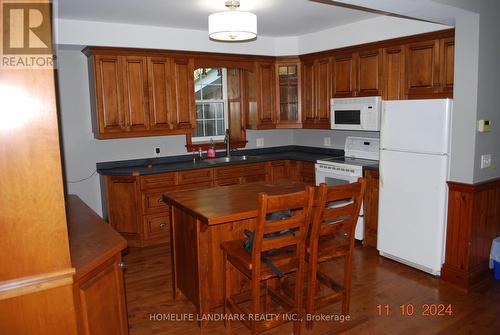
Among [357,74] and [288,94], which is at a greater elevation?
[357,74]

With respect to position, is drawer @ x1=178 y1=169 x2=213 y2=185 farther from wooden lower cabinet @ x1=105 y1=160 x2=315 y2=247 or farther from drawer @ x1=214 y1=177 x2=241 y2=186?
drawer @ x1=214 y1=177 x2=241 y2=186

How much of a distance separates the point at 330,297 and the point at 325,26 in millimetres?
3305

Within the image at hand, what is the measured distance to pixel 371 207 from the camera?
4199 millimetres

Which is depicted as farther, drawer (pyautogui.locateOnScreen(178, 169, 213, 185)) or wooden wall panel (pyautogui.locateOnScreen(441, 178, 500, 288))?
drawer (pyautogui.locateOnScreen(178, 169, 213, 185))

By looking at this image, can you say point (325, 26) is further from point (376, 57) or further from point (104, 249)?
point (104, 249)

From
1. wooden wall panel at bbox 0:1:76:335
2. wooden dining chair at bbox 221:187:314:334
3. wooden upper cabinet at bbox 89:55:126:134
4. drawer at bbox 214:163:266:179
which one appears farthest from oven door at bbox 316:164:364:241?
wooden wall panel at bbox 0:1:76:335

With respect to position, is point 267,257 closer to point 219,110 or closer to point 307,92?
point 307,92

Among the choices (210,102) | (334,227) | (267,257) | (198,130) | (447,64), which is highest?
(447,64)

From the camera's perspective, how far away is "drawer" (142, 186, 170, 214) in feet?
14.5

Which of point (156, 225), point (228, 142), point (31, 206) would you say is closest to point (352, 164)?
point (228, 142)

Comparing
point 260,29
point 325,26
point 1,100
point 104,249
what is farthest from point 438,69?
point 1,100

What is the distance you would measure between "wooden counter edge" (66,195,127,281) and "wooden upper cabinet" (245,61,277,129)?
3.13 meters

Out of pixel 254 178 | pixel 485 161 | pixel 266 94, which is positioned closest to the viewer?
pixel 485 161

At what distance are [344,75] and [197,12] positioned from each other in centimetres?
193
